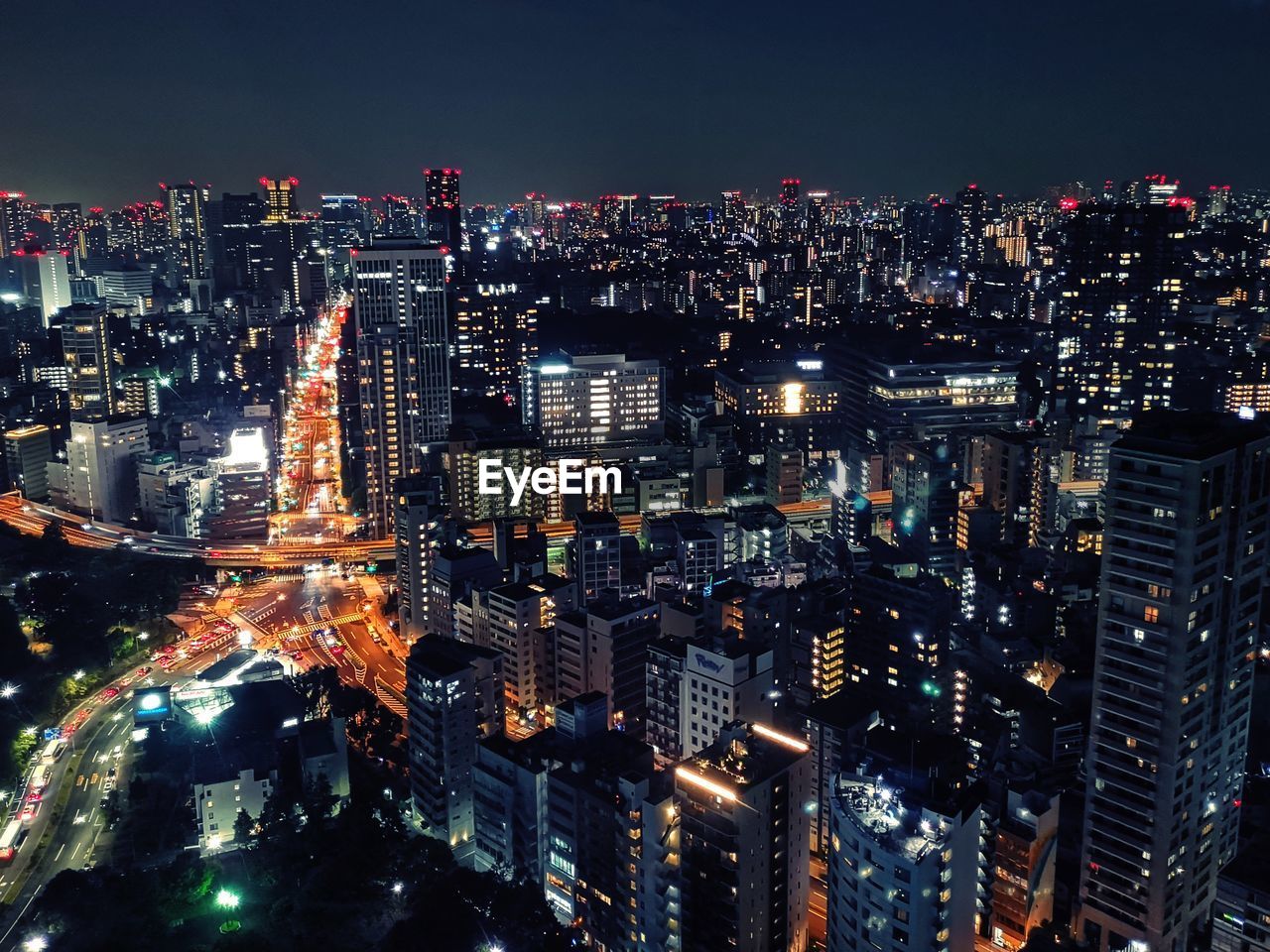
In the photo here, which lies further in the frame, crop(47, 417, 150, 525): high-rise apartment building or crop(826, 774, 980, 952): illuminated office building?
crop(47, 417, 150, 525): high-rise apartment building

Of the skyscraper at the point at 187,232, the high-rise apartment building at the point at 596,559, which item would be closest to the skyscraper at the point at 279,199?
the skyscraper at the point at 187,232

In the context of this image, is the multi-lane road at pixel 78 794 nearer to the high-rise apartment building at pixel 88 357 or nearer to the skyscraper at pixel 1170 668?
the skyscraper at pixel 1170 668

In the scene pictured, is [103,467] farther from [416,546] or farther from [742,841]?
[742,841]

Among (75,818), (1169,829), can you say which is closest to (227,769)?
(75,818)

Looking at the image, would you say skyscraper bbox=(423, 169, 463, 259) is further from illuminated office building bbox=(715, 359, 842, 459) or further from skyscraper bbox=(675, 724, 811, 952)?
skyscraper bbox=(675, 724, 811, 952)

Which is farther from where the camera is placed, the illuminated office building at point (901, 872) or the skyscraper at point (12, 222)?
the skyscraper at point (12, 222)

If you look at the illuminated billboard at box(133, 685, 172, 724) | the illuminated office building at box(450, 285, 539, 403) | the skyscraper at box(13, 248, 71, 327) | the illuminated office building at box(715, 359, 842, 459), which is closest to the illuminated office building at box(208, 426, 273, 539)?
the illuminated billboard at box(133, 685, 172, 724)

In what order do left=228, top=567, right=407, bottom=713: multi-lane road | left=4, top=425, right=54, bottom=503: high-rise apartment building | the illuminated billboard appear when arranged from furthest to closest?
1. left=4, top=425, right=54, bottom=503: high-rise apartment building
2. left=228, top=567, right=407, bottom=713: multi-lane road
3. the illuminated billboard
